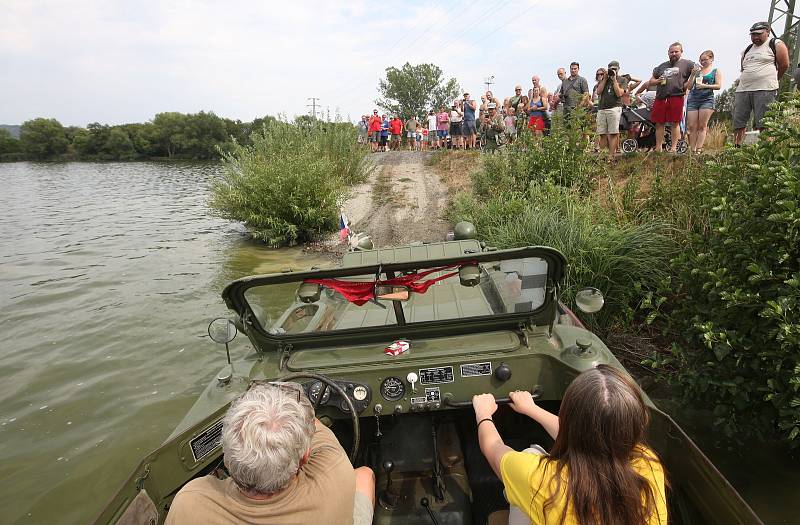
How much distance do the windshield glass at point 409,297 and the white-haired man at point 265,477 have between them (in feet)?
4.31

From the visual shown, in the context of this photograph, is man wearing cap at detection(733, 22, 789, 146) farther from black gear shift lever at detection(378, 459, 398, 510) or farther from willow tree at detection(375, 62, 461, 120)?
willow tree at detection(375, 62, 461, 120)

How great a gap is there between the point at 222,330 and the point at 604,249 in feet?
15.5

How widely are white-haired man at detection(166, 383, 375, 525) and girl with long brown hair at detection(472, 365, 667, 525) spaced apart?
0.90 meters

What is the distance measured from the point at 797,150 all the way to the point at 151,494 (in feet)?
15.9

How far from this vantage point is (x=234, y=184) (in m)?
14.0

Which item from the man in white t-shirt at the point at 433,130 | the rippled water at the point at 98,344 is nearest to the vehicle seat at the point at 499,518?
the rippled water at the point at 98,344

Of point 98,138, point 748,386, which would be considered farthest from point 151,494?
point 98,138

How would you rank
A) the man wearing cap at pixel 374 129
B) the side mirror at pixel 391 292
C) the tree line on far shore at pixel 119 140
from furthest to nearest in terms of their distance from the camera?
1. the tree line on far shore at pixel 119 140
2. the man wearing cap at pixel 374 129
3. the side mirror at pixel 391 292

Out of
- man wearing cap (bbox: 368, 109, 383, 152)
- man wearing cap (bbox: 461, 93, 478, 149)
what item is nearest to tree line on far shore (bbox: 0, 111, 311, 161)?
man wearing cap (bbox: 368, 109, 383, 152)

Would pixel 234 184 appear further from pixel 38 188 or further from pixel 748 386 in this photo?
pixel 38 188

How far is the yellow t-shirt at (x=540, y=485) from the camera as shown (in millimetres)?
1888

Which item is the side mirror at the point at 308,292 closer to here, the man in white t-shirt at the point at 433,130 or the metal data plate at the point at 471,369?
the metal data plate at the point at 471,369

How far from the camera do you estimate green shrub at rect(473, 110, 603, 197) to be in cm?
850

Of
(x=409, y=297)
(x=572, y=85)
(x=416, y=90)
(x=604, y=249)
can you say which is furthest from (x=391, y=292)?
(x=416, y=90)
